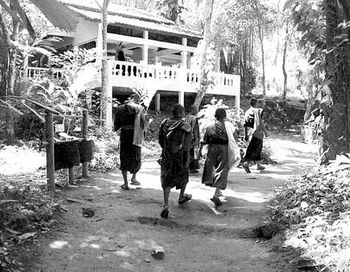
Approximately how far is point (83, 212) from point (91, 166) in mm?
3635

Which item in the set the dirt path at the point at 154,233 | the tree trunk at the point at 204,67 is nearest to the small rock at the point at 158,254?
the dirt path at the point at 154,233

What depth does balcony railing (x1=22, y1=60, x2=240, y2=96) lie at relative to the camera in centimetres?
1625

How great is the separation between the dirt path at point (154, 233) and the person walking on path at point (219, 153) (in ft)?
1.31

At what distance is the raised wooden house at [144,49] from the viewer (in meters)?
16.6

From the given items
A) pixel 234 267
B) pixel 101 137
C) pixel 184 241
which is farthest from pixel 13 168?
pixel 234 267

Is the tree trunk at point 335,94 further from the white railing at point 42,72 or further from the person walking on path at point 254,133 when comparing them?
the white railing at point 42,72

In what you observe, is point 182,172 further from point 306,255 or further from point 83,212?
point 306,255

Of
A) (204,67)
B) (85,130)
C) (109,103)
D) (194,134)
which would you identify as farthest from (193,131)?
(204,67)

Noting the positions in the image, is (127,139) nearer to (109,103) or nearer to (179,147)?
(179,147)

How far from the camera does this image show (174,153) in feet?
19.8

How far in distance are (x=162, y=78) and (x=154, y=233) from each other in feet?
41.9

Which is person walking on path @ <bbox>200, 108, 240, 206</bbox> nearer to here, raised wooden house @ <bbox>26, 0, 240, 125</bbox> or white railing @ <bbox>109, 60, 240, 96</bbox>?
raised wooden house @ <bbox>26, 0, 240, 125</bbox>

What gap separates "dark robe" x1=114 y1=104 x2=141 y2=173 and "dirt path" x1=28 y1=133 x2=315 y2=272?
0.47 m

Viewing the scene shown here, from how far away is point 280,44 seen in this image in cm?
3178
